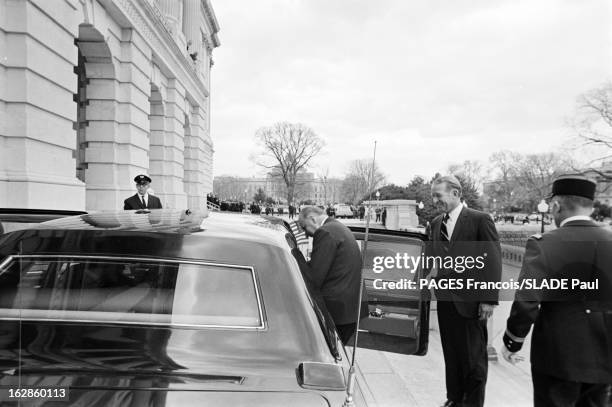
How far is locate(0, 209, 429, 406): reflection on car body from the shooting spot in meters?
1.50

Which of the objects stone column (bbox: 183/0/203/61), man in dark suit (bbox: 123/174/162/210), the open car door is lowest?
the open car door

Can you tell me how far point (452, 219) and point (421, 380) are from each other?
1.84 m

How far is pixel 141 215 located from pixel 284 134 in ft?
88.9

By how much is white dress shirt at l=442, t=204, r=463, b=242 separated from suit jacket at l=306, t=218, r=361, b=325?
0.86 m

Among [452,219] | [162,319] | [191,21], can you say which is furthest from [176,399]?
[191,21]

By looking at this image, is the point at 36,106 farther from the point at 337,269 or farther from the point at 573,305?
the point at 573,305

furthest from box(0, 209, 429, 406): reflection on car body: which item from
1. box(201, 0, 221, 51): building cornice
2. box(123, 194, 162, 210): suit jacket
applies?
box(201, 0, 221, 51): building cornice

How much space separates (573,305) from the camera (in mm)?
2564

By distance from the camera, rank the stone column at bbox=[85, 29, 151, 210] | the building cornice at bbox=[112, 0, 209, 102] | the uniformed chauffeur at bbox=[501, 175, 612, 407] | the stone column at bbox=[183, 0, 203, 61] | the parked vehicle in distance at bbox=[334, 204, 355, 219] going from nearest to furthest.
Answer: the uniformed chauffeur at bbox=[501, 175, 612, 407] < the stone column at bbox=[85, 29, 151, 210] < the building cornice at bbox=[112, 0, 209, 102] < the stone column at bbox=[183, 0, 203, 61] < the parked vehicle in distance at bbox=[334, 204, 355, 219]

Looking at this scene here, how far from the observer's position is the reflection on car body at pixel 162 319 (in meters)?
1.50

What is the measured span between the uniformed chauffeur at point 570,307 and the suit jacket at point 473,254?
644mm

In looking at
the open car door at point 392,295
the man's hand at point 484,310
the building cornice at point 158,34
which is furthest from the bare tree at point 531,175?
the man's hand at point 484,310

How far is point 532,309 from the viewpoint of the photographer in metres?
2.59

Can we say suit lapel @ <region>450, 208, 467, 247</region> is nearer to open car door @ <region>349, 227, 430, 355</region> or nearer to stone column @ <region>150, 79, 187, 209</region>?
open car door @ <region>349, 227, 430, 355</region>
